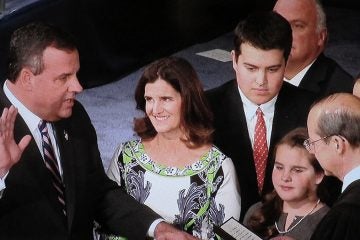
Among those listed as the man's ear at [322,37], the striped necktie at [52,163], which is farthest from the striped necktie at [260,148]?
the striped necktie at [52,163]

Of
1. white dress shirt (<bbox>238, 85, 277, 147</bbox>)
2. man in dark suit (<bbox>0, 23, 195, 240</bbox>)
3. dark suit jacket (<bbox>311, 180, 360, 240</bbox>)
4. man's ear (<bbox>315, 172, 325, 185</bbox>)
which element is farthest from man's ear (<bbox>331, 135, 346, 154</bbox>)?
man in dark suit (<bbox>0, 23, 195, 240</bbox>)

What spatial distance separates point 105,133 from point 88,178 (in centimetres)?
22

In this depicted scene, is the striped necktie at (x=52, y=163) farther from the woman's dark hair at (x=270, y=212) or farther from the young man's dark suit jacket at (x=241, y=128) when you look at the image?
the woman's dark hair at (x=270, y=212)

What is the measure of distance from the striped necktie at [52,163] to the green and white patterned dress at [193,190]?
0.35 meters

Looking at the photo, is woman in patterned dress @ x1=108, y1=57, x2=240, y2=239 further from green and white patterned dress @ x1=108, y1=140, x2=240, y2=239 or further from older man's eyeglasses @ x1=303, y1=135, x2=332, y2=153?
older man's eyeglasses @ x1=303, y1=135, x2=332, y2=153

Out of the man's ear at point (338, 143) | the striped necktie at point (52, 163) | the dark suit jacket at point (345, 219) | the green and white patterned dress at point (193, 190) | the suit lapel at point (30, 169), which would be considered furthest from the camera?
the green and white patterned dress at point (193, 190)

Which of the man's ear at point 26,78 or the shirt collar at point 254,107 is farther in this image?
the shirt collar at point 254,107

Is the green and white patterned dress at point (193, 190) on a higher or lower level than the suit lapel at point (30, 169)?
lower

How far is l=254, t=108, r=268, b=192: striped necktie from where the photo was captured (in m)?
3.44

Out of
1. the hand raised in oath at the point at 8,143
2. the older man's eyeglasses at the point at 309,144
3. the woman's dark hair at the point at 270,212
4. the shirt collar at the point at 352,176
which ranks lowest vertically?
the woman's dark hair at the point at 270,212

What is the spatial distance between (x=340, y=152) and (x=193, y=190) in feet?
2.48

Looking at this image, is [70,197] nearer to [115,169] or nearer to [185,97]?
[115,169]

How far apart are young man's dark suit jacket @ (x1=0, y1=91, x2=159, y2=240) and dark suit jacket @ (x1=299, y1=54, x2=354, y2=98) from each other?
3.04 feet

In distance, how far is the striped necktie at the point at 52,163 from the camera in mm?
3344
